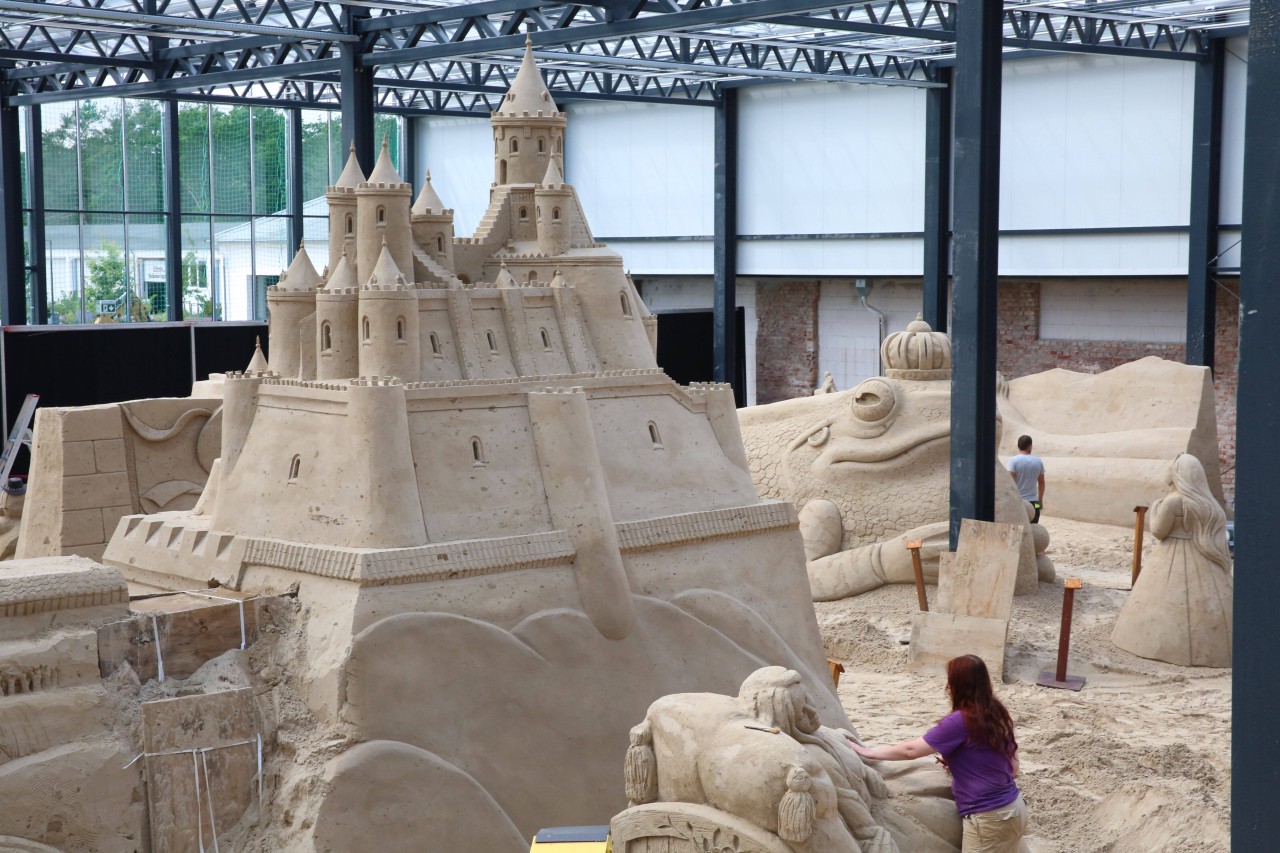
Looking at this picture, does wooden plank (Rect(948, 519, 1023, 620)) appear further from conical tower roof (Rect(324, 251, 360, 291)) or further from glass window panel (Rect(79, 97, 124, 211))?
glass window panel (Rect(79, 97, 124, 211))

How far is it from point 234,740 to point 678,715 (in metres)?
3.62

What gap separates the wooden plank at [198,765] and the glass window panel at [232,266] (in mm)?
21160

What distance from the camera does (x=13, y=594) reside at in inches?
312

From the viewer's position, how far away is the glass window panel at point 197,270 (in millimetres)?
27844

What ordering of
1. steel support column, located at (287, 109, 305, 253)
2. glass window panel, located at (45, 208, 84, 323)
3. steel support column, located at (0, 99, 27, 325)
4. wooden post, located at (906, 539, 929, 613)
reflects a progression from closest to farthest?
wooden post, located at (906, 539, 929, 613) < steel support column, located at (0, 99, 27, 325) < glass window panel, located at (45, 208, 84, 323) < steel support column, located at (287, 109, 305, 253)

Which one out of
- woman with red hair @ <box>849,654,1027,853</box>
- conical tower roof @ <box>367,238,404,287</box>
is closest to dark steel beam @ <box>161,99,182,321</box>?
conical tower roof @ <box>367,238,404,287</box>

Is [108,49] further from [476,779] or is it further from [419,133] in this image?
[476,779]

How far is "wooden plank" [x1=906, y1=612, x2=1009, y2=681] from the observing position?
12.0 meters

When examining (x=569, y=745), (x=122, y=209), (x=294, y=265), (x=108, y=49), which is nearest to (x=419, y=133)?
(x=122, y=209)

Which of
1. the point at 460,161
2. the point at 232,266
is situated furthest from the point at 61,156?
the point at 460,161

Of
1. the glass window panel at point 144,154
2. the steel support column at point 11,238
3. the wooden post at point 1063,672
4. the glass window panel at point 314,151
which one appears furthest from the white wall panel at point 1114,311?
the steel support column at point 11,238

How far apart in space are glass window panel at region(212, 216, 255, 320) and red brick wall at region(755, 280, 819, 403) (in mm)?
10291

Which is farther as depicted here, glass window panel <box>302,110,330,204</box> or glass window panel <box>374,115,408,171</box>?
glass window panel <box>374,115,408,171</box>

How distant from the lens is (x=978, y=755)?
6.31 m
